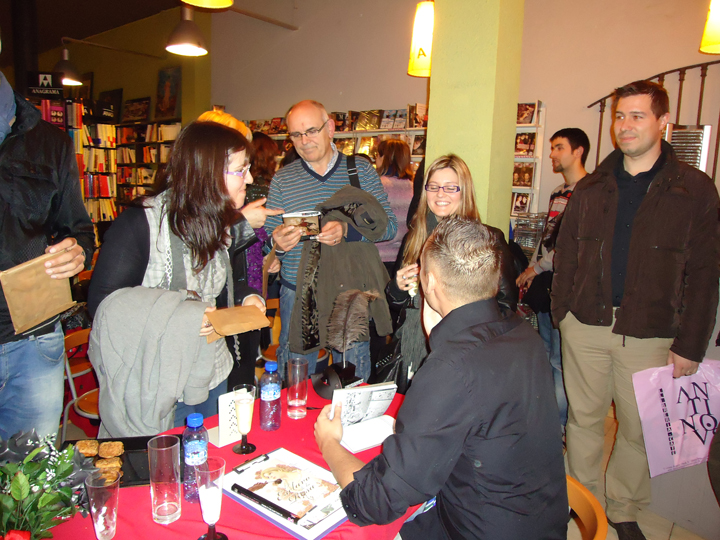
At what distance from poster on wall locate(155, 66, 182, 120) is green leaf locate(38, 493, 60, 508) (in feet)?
32.9

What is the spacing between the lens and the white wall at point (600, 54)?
447cm

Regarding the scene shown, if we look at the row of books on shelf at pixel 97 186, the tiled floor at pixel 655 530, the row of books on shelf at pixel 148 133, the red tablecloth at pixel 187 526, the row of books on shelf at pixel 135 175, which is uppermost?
the row of books on shelf at pixel 148 133

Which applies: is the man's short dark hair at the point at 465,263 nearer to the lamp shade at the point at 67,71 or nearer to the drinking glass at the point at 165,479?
the drinking glass at the point at 165,479

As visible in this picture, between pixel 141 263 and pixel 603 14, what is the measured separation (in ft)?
17.5

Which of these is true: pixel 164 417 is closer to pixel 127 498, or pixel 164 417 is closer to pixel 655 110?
pixel 127 498

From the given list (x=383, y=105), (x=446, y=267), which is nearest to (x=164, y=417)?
(x=446, y=267)

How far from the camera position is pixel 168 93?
9.95 meters

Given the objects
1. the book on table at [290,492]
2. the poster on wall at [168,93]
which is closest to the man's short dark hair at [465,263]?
the book on table at [290,492]

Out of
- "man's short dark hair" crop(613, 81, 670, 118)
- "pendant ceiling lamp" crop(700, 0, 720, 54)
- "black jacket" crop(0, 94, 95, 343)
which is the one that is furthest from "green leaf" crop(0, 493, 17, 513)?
"pendant ceiling lamp" crop(700, 0, 720, 54)

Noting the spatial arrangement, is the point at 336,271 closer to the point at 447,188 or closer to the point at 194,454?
the point at 447,188

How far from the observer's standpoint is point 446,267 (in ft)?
4.09

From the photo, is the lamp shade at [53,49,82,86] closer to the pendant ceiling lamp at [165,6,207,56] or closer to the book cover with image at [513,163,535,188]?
the pendant ceiling lamp at [165,6,207,56]

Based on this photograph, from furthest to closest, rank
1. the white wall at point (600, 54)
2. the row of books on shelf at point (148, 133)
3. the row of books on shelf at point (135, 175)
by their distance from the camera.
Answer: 1. the row of books on shelf at point (135, 175)
2. the row of books on shelf at point (148, 133)
3. the white wall at point (600, 54)

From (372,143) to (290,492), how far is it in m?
5.89
